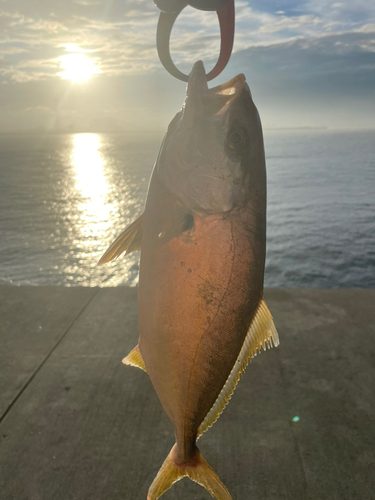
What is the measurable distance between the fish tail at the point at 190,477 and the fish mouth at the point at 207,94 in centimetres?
154

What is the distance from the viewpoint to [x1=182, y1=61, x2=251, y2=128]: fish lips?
57.0 inches

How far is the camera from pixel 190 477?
187cm

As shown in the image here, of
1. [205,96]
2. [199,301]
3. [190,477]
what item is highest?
[205,96]

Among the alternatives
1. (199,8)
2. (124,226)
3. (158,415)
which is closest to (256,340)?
(199,8)

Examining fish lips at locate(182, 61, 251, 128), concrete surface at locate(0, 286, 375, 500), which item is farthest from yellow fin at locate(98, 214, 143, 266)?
concrete surface at locate(0, 286, 375, 500)

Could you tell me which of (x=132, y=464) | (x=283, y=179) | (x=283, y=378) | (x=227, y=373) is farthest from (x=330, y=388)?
(x=283, y=179)

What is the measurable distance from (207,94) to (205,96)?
2 cm

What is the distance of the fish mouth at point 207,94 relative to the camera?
1.45 m

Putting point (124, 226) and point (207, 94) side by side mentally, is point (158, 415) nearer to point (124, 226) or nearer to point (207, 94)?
point (207, 94)

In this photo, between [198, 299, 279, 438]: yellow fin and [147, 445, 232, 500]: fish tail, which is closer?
[198, 299, 279, 438]: yellow fin

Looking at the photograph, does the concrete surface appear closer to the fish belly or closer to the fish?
the fish belly

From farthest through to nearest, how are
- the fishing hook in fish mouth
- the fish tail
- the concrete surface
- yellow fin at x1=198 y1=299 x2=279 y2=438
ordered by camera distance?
the concrete surface → the fish tail → yellow fin at x1=198 y1=299 x2=279 y2=438 → the fishing hook in fish mouth

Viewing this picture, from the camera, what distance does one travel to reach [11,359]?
410cm

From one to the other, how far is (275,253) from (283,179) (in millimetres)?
28447
